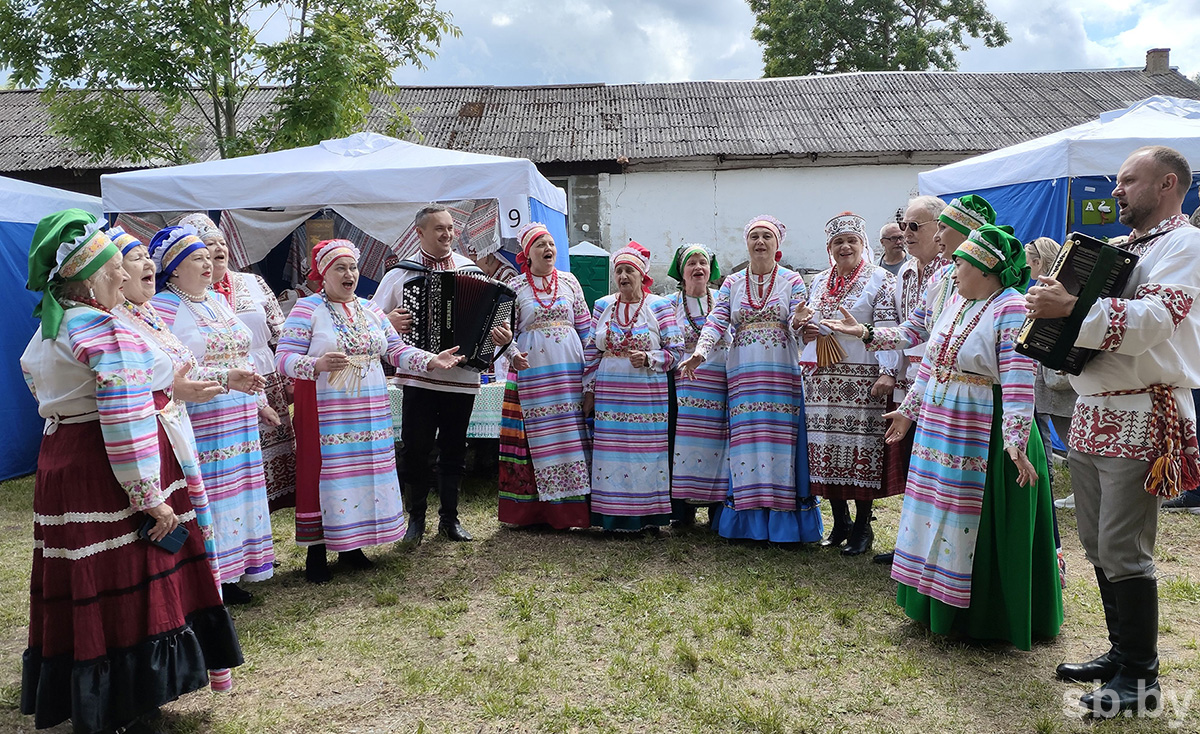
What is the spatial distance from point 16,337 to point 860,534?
7.24 m

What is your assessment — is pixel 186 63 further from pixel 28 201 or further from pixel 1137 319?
pixel 1137 319

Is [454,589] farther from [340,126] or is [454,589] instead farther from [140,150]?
[140,150]

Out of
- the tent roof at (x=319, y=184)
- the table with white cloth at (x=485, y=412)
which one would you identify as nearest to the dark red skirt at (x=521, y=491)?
the table with white cloth at (x=485, y=412)

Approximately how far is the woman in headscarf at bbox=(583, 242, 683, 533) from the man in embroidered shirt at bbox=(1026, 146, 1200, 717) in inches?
101

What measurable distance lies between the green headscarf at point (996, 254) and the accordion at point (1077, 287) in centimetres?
54

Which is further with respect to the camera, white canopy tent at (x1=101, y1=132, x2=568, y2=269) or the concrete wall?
the concrete wall

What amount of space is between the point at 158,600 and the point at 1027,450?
10.6ft

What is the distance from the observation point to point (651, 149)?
15109 millimetres

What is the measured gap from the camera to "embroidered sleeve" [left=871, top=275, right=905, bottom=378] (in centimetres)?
459

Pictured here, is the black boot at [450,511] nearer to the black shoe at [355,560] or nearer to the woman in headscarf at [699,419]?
the black shoe at [355,560]

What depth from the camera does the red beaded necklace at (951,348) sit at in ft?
11.0

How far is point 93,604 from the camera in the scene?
2605mm

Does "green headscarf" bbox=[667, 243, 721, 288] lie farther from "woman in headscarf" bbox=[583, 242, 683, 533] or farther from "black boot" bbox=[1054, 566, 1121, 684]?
"black boot" bbox=[1054, 566, 1121, 684]

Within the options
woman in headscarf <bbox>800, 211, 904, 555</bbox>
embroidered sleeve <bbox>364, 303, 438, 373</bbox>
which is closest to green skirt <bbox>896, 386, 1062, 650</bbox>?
woman in headscarf <bbox>800, 211, 904, 555</bbox>
